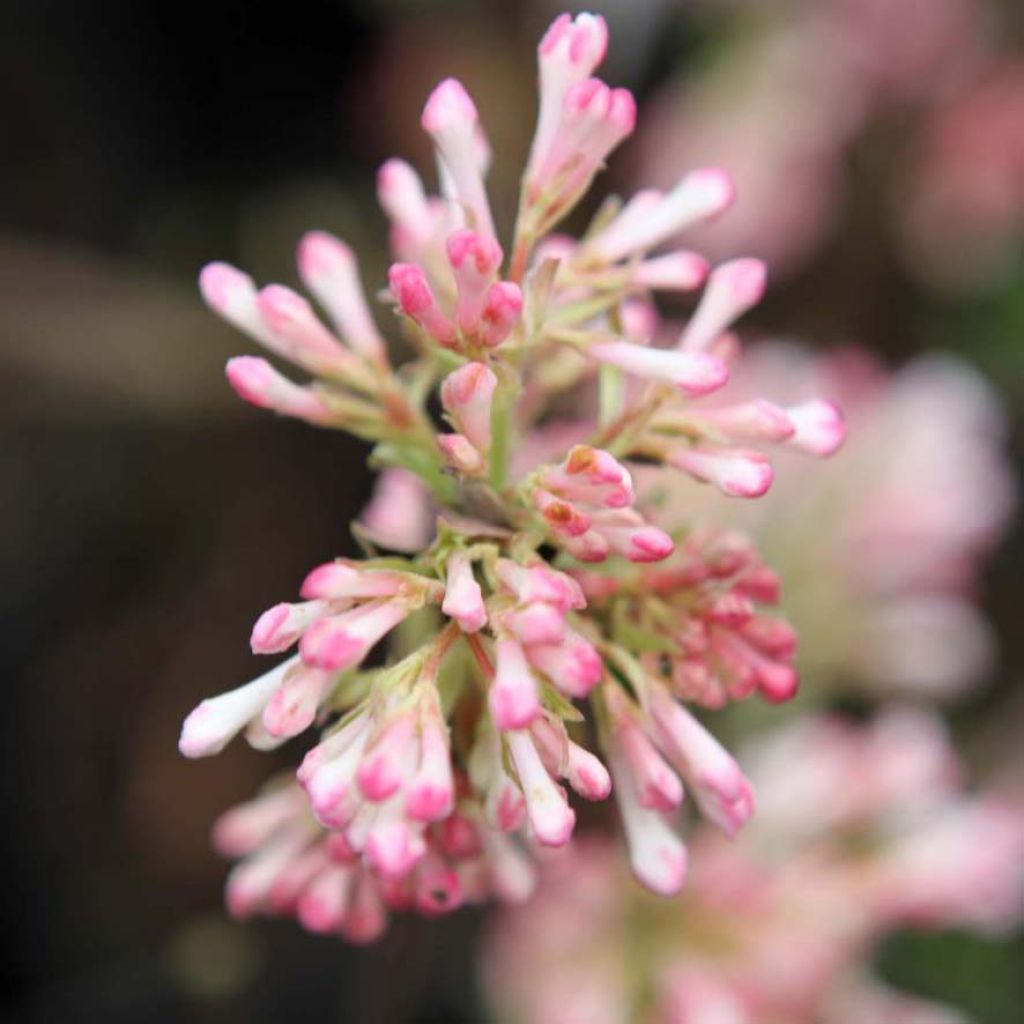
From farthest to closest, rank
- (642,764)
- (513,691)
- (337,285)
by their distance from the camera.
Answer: (337,285) → (642,764) → (513,691)

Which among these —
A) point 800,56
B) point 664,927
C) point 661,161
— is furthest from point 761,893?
point 800,56

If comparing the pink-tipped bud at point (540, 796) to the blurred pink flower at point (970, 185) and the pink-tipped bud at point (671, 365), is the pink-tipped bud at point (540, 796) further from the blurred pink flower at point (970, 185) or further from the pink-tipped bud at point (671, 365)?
the blurred pink flower at point (970, 185)

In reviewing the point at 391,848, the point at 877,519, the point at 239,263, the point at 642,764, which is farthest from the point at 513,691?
the point at 239,263

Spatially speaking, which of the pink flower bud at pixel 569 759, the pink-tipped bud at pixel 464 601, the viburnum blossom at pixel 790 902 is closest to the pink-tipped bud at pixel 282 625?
the pink-tipped bud at pixel 464 601

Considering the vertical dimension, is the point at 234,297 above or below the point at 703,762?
above

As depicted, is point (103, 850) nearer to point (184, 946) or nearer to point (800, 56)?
point (184, 946)

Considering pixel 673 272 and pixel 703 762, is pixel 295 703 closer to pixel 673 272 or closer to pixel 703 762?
pixel 703 762

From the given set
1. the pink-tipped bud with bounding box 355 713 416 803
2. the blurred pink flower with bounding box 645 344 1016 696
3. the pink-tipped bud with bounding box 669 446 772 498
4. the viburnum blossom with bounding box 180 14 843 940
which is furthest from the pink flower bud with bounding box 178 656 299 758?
the blurred pink flower with bounding box 645 344 1016 696

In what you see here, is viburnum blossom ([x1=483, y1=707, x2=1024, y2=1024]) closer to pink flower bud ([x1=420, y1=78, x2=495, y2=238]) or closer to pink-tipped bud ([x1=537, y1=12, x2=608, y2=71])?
pink flower bud ([x1=420, y1=78, x2=495, y2=238])
